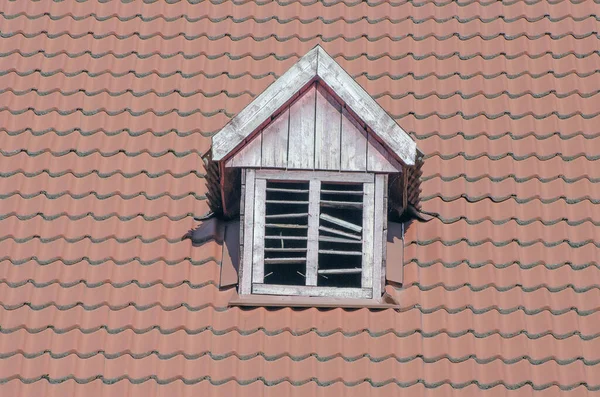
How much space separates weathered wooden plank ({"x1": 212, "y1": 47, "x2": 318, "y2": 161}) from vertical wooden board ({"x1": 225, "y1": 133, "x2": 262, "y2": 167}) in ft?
0.27

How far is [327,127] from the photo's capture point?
7.71 m

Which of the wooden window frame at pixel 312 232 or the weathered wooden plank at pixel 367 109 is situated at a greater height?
the weathered wooden plank at pixel 367 109

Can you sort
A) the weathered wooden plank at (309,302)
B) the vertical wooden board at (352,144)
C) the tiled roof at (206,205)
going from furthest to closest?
1. the vertical wooden board at (352,144)
2. the weathered wooden plank at (309,302)
3. the tiled roof at (206,205)

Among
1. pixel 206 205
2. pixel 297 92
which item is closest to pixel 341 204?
pixel 297 92

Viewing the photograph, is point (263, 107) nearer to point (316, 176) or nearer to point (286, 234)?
point (316, 176)

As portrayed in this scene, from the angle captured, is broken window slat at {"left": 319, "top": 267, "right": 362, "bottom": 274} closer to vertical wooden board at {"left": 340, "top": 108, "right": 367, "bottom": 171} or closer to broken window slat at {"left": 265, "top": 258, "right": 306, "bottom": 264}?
broken window slat at {"left": 265, "top": 258, "right": 306, "bottom": 264}

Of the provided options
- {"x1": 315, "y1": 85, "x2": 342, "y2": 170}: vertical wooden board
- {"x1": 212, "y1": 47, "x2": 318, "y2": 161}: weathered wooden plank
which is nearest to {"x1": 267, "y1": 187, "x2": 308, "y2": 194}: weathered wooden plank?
{"x1": 315, "y1": 85, "x2": 342, "y2": 170}: vertical wooden board

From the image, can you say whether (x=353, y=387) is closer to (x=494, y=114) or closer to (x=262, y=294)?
(x=262, y=294)

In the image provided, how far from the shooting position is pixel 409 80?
8.65 metres

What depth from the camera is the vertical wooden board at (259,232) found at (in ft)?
25.0

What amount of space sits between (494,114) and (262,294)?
1.97m

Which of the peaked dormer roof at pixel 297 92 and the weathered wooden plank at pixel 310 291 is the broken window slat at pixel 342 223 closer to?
the weathered wooden plank at pixel 310 291

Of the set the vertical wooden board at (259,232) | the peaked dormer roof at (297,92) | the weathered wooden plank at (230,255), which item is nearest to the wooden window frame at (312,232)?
the vertical wooden board at (259,232)

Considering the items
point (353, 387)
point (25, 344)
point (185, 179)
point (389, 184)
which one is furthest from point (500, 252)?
point (25, 344)
